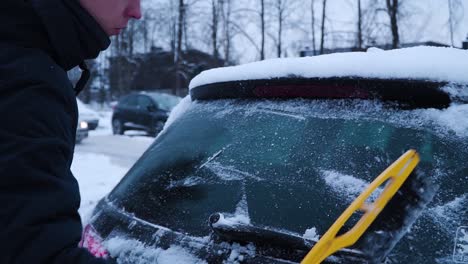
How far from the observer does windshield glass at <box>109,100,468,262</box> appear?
54.7 inches

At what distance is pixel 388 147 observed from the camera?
1.48 meters

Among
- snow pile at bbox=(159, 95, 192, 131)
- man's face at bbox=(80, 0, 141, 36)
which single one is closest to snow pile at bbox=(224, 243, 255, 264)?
man's face at bbox=(80, 0, 141, 36)

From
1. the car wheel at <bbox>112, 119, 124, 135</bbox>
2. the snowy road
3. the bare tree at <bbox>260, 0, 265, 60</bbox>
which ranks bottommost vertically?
the car wheel at <bbox>112, 119, 124, 135</bbox>

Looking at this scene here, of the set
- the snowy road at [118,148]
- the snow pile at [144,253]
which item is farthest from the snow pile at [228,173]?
the snowy road at [118,148]

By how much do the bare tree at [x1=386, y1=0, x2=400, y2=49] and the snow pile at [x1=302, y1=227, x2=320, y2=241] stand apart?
21.9 metres

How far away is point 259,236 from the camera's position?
1447 mm

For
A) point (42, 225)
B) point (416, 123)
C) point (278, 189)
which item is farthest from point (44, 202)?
point (416, 123)

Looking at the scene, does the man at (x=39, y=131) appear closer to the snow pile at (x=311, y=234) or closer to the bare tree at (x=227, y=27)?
the snow pile at (x=311, y=234)

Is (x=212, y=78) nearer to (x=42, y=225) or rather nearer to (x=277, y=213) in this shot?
(x=277, y=213)

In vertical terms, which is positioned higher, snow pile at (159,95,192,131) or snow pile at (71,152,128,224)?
snow pile at (159,95,192,131)

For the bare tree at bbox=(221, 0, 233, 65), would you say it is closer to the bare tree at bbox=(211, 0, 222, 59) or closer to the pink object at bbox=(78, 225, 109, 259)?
the bare tree at bbox=(211, 0, 222, 59)

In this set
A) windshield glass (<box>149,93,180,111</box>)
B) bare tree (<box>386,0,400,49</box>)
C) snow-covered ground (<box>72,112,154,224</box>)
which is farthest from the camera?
bare tree (<box>386,0,400,49</box>)

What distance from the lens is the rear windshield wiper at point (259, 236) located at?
1385 mm

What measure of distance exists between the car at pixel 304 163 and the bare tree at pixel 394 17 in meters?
21.6
